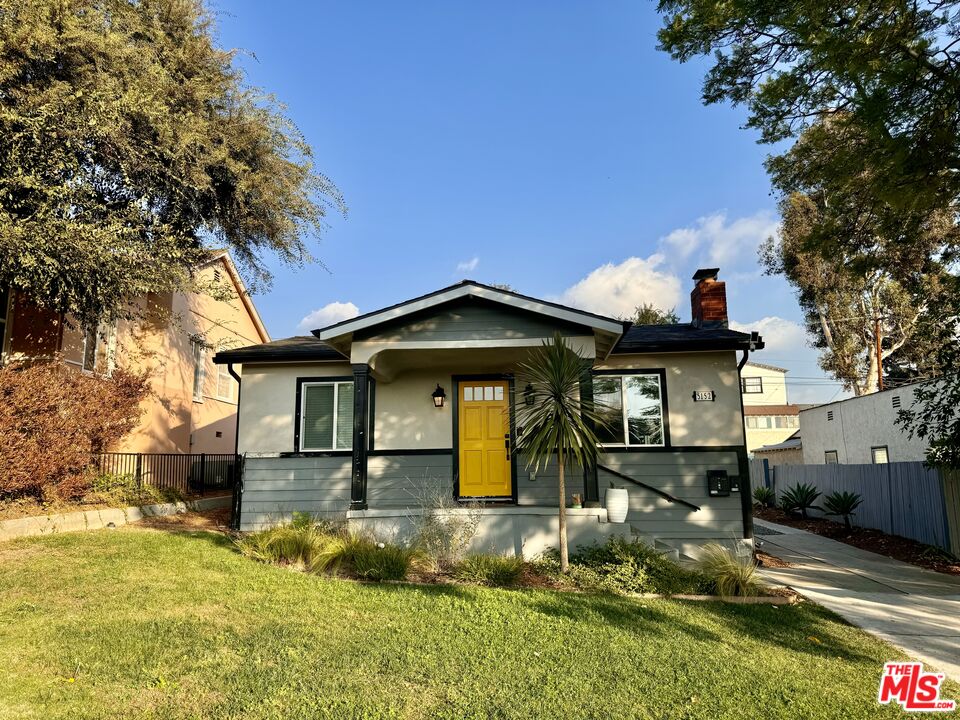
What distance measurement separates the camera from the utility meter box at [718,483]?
30.8ft

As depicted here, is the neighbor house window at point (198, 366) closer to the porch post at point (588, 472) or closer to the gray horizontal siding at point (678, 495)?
the porch post at point (588, 472)

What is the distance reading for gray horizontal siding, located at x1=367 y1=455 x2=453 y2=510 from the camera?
33.2 ft

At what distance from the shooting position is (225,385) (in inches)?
758

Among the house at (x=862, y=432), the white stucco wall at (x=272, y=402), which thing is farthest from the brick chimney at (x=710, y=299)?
the white stucco wall at (x=272, y=402)

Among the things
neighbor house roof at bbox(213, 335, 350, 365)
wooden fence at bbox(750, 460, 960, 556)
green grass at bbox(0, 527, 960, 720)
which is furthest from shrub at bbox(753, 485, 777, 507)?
neighbor house roof at bbox(213, 335, 350, 365)

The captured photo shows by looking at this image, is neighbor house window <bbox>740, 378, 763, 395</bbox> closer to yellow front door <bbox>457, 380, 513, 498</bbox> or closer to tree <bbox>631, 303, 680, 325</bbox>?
tree <bbox>631, 303, 680, 325</bbox>

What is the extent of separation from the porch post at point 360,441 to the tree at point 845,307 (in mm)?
20498

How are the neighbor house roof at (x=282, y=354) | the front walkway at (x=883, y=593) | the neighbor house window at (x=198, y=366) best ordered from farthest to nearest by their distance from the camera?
the neighbor house window at (x=198, y=366) → the neighbor house roof at (x=282, y=354) → the front walkway at (x=883, y=593)

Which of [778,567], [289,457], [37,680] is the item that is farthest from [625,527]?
[37,680]

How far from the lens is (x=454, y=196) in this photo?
15.3 metres

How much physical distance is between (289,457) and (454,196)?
334 inches

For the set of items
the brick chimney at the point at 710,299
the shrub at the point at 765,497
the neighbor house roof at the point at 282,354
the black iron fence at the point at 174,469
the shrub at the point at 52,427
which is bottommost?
the shrub at the point at 765,497

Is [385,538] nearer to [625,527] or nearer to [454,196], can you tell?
[625,527]

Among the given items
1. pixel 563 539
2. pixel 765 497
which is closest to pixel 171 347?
pixel 563 539
